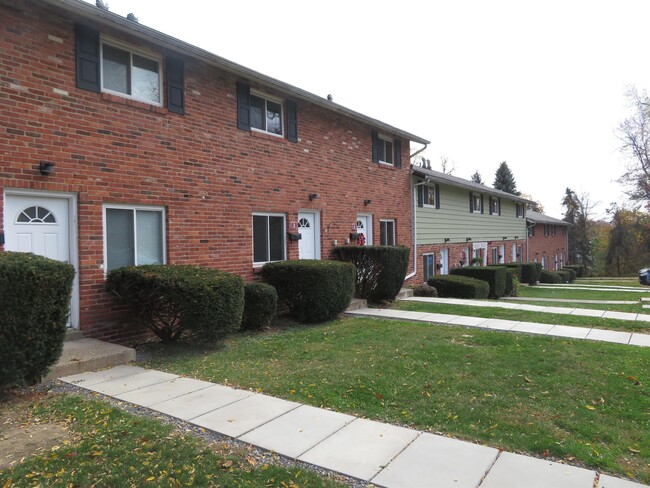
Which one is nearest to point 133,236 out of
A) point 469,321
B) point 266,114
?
point 266,114

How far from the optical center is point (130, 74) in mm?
7410

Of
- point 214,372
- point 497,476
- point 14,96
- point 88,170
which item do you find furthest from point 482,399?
point 14,96

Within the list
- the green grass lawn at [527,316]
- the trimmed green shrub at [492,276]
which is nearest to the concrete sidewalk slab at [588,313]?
the green grass lawn at [527,316]

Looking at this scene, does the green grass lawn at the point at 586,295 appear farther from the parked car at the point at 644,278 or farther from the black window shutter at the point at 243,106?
the black window shutter at the point at 243,106

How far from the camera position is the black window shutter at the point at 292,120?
10.7 meters

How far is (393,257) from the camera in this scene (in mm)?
11188

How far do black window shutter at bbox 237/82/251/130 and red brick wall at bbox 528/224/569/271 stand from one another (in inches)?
1157

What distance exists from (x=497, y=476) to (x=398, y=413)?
1238 millimetres

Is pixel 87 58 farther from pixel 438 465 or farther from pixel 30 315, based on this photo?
pixel 438 465

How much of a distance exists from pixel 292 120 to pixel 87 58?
4.93m

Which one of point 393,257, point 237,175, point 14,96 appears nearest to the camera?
point 14,96

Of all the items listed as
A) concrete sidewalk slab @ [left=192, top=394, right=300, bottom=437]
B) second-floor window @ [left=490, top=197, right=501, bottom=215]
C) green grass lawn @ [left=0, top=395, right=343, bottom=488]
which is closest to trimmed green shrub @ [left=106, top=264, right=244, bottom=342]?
concrete sidewalk slab @ [left=192, top=394, right=300, bottom=437]

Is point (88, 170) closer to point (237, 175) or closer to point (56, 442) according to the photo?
point (237, 175)

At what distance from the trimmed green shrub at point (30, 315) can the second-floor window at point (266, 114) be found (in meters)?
6.19
